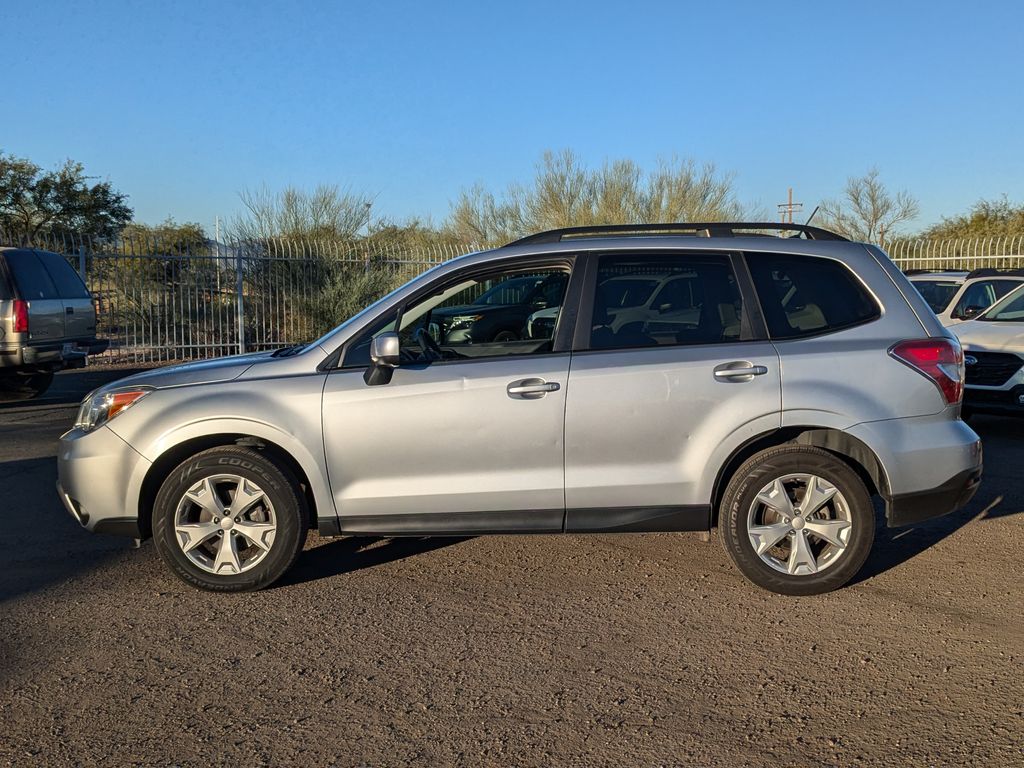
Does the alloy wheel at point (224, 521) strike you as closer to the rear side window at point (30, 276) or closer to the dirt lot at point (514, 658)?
the dirt lot at point (514, 658)

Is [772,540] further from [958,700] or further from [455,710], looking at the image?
[455,710]

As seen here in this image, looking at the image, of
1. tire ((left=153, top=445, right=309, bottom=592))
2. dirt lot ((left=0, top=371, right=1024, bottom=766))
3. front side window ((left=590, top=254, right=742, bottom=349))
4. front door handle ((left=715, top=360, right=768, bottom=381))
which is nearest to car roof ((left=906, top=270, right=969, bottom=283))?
dirt lot ((left=0, top=371, right=1024, bottom=766))

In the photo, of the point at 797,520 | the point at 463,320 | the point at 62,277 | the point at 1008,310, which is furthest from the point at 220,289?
the point at 797,520

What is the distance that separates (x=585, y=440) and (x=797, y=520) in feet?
3.76

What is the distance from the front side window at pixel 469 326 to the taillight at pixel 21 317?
7947 millimetres

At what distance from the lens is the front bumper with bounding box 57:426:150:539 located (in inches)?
199

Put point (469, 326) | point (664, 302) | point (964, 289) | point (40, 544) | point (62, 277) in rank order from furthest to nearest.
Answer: point (62, 277), point (964, 289), point (40, 544), point (469, 326), point (664, 302)

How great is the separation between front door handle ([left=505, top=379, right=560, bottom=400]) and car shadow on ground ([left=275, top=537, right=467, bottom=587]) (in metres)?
1.45

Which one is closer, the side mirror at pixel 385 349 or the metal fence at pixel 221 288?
the side mirror at pixel 385 349

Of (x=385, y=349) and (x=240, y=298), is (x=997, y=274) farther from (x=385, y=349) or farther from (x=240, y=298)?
(x=240, y=298)

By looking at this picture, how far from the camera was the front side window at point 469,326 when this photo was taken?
5.16 metres

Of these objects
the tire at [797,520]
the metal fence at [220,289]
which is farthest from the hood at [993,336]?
the metal fence at [220,289]

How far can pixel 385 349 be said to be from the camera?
486cm

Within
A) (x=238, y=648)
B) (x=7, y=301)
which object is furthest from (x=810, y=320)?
(x=7, y=301)
